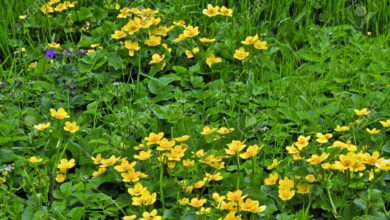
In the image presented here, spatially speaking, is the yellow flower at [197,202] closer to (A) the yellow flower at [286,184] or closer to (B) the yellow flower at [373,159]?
(A) the yellow flower at [286,184]

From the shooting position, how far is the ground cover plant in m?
2.63

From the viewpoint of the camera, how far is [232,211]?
247 centimetres

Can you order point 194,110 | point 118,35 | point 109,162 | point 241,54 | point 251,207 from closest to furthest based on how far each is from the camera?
1. point 251,207
2. point 109,162
3. point 194,110
4. point 241,54
5. point 118,35

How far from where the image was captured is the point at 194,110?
3264mm

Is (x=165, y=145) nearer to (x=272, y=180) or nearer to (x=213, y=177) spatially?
(x=213, y=177)

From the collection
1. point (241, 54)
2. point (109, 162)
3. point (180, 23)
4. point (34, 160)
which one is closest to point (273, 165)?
point (109, 162)

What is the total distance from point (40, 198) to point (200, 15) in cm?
182

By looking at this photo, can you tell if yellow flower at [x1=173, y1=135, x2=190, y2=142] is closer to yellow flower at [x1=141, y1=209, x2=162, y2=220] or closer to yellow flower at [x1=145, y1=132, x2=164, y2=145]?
yellow flower at [x1=145, y1=132, x2=164, y2=145]

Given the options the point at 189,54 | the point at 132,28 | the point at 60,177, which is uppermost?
the point at 132,28

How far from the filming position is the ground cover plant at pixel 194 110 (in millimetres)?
2633

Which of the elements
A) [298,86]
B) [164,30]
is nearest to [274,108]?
[298,86]

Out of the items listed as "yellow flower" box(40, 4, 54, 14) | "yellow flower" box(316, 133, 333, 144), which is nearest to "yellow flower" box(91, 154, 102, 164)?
"yellow flower" box(316, 133, 333, 144)

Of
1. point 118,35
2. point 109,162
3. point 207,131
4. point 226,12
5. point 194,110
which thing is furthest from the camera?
point 226,12

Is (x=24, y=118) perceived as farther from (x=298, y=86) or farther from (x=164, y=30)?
(x=298, y=86)
